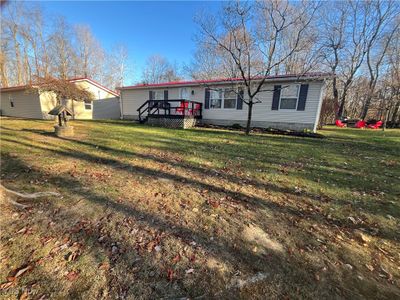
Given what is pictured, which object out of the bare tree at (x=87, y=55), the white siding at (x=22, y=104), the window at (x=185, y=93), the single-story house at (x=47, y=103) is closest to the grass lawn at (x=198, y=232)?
the window at (x=185, y=93)

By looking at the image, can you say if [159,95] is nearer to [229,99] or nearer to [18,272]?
[229,99]

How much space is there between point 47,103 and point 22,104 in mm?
3592

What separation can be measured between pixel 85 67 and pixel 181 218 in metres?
37.0

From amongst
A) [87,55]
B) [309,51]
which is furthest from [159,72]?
[309,51]

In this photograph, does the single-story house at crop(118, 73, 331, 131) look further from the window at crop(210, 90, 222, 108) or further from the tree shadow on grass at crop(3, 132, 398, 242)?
the tree shadow on grass at crop(3, 132, 398, 242)

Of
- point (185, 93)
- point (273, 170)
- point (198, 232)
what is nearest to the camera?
point (198, 232)

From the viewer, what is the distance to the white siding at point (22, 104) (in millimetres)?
16844

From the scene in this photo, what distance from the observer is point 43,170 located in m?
4.36

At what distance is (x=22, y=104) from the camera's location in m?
18.3

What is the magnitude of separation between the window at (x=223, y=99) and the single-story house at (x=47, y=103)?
38.4ft

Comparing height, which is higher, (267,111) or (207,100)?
(207,100)

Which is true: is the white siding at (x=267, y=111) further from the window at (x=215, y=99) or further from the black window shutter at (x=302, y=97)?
the window at (x=215, y=99)

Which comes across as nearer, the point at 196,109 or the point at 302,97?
the point at 302,97

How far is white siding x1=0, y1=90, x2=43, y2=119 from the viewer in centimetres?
1684
